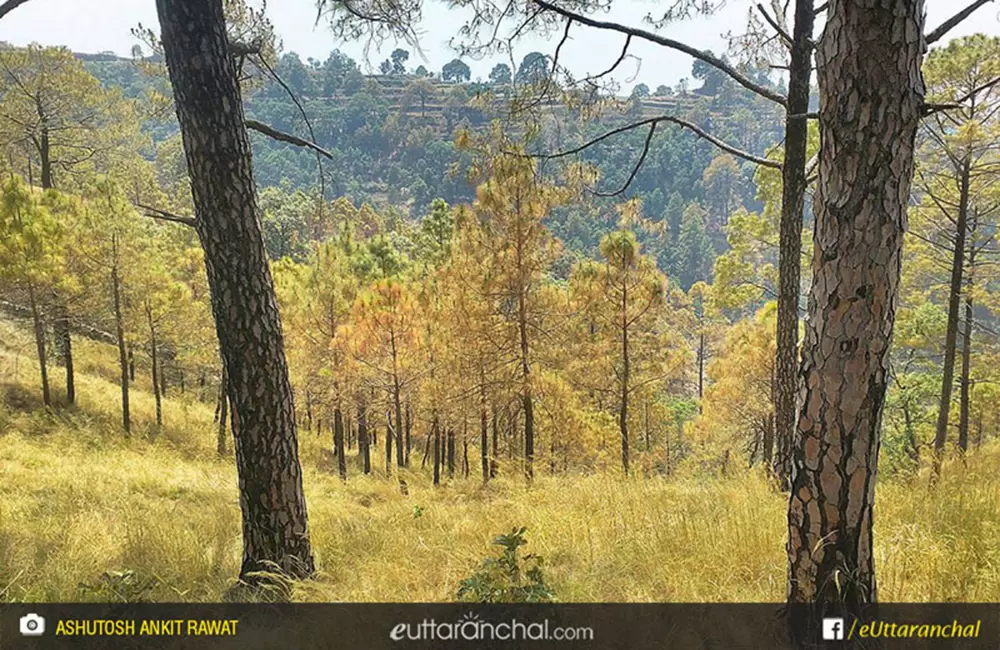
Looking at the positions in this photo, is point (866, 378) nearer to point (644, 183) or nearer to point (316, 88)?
point (644, 183)

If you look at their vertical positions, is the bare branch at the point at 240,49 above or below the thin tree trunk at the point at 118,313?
above

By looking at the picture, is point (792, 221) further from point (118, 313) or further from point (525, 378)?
point (118, 313)

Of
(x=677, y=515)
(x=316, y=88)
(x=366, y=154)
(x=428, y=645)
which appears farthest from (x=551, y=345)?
(x=316, y=88)

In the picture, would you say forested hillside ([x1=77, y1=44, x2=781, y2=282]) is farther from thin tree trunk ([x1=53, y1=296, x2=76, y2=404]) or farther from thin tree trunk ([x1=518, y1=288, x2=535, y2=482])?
thin tree trunk ([x1=518, y1=288, x2=535, y2=482])

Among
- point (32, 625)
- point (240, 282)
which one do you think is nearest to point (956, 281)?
point (240, 282)

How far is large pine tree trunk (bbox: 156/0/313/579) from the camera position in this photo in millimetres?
2832

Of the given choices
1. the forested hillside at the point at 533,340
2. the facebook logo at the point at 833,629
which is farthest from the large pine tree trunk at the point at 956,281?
the facebook logo at the point at 833,629

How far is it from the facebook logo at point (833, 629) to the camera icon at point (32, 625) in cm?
337

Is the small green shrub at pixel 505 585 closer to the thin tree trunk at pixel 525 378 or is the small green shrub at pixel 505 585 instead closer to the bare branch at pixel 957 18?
the bare branch at pixel 957 18

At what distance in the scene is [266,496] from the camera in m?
3.16

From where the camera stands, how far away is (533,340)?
10617mm

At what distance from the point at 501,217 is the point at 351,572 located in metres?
7.65

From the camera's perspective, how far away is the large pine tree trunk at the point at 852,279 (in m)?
1.64

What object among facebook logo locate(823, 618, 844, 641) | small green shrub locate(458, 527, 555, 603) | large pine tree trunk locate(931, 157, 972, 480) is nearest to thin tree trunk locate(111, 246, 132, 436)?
small green shrub locate(458, 527, 555, 603)
